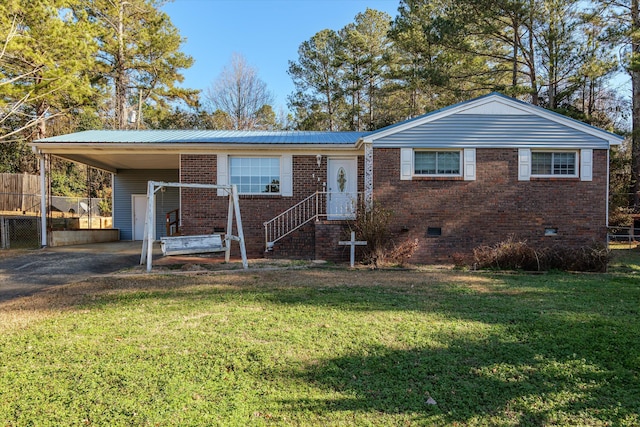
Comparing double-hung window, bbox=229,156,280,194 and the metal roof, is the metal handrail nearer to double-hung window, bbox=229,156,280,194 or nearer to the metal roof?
double-hung window, bbox=229,156,280,194

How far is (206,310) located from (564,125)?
35.6 feet

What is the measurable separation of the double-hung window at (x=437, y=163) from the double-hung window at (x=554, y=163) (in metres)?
2.18

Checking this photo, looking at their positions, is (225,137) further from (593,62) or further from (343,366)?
(593,62)

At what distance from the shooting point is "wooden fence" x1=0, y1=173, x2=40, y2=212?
20953mm

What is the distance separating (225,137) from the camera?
12.4m

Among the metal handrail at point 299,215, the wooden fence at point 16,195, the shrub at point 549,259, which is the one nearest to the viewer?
the shrub at point 549,259

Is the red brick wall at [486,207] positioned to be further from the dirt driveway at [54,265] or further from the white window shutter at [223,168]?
the dirt driveway at [54,265]

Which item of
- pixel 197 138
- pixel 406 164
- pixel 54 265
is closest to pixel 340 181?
pixel 406 164

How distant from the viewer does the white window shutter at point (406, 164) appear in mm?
10766

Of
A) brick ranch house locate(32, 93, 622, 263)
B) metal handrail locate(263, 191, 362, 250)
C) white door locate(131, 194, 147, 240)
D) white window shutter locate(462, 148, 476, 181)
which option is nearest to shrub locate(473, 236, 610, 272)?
brick ranch house locate(32, 93, 622, 263)

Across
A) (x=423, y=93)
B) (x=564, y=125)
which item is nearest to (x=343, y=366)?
(x=564, y=125)

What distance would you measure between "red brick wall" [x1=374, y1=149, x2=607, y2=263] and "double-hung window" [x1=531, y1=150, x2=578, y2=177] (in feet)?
0.98

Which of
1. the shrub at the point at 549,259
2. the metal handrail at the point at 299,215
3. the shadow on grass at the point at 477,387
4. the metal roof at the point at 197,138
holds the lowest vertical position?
the shadow on grass at the point at 477,387

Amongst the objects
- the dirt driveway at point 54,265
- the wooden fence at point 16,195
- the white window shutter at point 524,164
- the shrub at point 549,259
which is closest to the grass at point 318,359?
the dirt driveway at point 54,265
